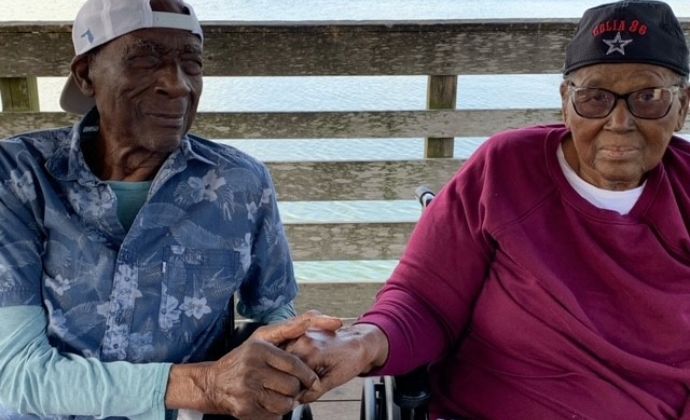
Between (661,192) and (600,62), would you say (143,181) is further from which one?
(661,192)

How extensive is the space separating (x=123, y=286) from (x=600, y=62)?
41.2 inches

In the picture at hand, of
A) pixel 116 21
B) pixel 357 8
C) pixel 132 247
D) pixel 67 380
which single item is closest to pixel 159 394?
pixel 67 380

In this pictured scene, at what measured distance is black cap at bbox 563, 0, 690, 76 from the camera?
4.33ft

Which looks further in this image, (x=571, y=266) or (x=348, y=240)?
(x=348, y=240)

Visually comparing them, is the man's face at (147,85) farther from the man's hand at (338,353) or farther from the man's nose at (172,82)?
the man's hand at (338,353)

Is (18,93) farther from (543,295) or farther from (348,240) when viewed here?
(543,295)

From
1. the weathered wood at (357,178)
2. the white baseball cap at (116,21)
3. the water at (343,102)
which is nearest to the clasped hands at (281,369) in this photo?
the white baseball cap at (116,21)

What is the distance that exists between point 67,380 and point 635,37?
4.15 feet

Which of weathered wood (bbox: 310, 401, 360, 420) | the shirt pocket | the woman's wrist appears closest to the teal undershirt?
the shirt pocket

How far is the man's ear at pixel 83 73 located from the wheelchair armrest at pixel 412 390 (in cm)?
86

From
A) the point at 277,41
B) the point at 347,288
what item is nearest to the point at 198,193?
the point at 277,41

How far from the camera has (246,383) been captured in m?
1.17

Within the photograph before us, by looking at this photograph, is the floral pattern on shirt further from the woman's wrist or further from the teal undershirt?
the woman's wrist

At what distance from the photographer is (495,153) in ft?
4.96
